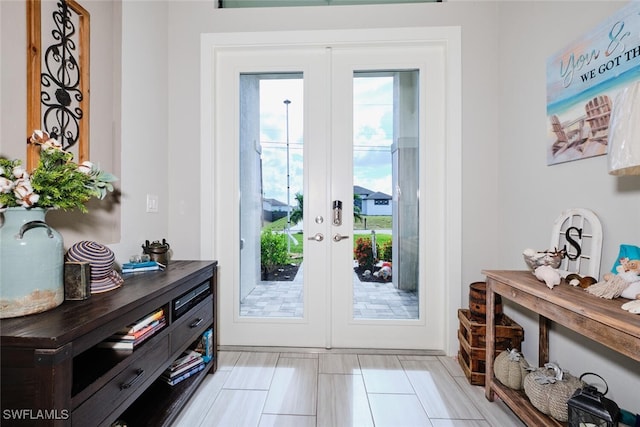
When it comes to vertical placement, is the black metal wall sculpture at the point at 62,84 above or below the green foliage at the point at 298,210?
above

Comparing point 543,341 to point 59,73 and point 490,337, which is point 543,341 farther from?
point 59,73

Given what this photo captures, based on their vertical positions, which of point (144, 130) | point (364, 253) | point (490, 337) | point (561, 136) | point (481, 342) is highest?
point (144, 130)

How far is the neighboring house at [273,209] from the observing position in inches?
93.6

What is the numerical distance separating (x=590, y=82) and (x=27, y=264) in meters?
2.54

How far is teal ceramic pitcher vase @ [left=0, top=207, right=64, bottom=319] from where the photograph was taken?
939 millimetres

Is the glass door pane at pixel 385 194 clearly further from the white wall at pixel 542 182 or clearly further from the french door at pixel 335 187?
the white wall at pixel 542 182

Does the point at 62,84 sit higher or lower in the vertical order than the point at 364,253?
higher

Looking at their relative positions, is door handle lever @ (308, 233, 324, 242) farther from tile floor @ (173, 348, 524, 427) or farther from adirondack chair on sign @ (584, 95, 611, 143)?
adirondack chair on sign @ (584, 95, 611, 143)

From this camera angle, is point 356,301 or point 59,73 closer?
point 59,73

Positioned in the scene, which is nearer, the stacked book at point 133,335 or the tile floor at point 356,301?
the stacked book at point 133,335

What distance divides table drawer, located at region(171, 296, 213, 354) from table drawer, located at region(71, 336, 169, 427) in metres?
0.09

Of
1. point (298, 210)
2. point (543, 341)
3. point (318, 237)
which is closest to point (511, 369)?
point (543, 341)

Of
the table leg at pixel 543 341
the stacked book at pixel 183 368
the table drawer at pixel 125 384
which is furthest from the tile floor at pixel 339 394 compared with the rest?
the table drawer at pixel 125 384

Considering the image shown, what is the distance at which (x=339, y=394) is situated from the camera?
68.8 inches
